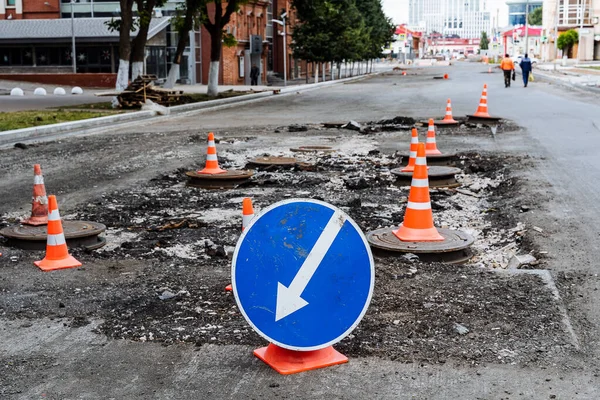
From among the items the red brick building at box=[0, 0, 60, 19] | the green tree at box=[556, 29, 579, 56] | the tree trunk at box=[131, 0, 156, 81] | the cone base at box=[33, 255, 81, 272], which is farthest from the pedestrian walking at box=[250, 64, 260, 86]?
the green tree at box=[556, 29, 579, 56]

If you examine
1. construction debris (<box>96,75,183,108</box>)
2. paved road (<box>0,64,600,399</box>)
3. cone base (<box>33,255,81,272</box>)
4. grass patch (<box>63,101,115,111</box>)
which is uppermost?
construction debris (<box>96,75,183,108</box>)

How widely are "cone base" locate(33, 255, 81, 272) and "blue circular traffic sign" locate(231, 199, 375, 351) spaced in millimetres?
3135

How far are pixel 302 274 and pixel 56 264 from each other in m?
3.42

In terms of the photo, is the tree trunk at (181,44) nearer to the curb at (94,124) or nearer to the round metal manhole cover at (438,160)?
the curb at (94,124)

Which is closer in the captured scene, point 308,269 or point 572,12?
point 308,269

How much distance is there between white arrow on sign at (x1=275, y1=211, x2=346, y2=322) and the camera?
394 centimetres

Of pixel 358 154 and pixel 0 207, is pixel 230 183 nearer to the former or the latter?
pixel 0 207

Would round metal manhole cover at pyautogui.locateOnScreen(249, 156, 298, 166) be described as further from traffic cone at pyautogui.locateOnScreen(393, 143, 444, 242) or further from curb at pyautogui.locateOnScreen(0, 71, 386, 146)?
curb at pyautogui.locateOnScreen(0, 71, 386, 146)

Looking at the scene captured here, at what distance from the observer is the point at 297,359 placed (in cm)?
430

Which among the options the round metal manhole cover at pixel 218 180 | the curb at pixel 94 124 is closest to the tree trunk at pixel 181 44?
the curb at pixel 94 124

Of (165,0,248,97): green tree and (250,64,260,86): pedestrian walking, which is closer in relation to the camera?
(165,0,248,97): green tree

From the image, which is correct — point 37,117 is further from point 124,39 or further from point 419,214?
point 419,214

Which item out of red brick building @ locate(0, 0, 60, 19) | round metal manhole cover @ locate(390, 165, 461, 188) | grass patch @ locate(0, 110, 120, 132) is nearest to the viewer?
round metal manhole cover @ locate(390, 165, 461, 188)

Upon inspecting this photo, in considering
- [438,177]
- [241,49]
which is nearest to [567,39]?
[241,49]
